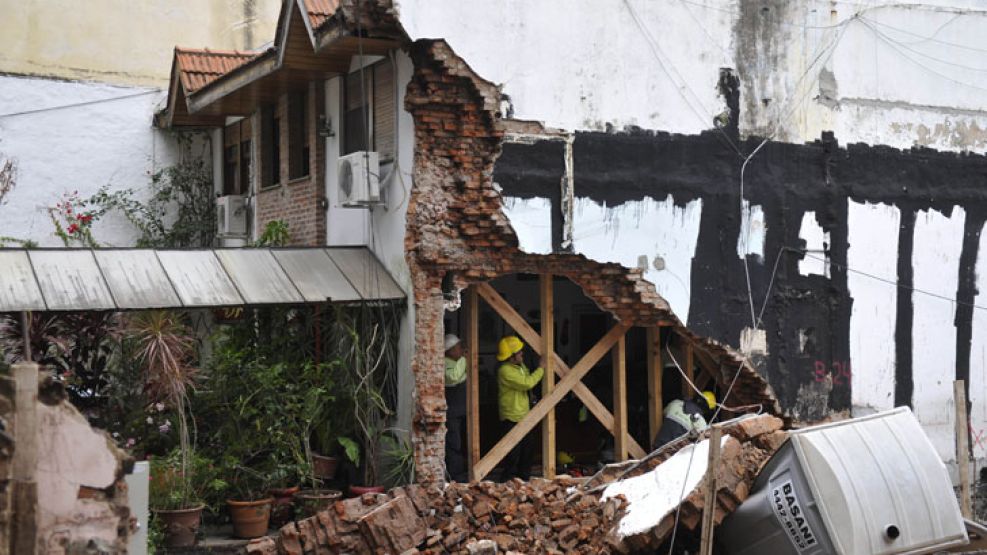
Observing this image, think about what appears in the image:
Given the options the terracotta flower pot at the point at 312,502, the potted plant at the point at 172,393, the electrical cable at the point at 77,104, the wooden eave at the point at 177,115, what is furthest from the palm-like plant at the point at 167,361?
the electrical cable at the point at 77,104

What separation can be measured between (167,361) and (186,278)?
4.29ft

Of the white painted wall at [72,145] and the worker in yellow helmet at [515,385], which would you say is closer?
the worker in yellow helmet at [515,385]

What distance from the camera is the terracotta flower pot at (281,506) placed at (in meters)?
12.5

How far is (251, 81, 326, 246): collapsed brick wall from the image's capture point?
51.1 feet

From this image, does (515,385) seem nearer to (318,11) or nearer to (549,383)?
(549,383)

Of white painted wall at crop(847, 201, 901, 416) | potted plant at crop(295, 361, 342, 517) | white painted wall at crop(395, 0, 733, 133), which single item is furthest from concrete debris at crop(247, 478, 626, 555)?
white painted wall at crop(847, 201, 901, 416)

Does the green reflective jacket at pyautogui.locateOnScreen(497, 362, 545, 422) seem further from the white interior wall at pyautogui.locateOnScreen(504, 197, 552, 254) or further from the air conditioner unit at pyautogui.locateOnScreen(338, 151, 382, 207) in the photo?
the air conditioner unit at pyautogui.locateOnScreen(338, 151, 382, 207)

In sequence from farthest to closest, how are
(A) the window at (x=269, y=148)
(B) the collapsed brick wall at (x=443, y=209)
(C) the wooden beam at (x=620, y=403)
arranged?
1. (A) the window at (x=269, y=148)
2. (C) the wooden beam at (x=620, y=403)
3. (B) the collapsed brick wall at (x=443, y=209)

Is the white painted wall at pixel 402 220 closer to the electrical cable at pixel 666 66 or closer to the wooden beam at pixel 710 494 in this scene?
the electrical cable at pixel 666 66

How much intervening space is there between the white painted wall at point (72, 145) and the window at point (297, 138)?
5.07m

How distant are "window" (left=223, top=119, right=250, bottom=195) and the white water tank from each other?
10.8 m

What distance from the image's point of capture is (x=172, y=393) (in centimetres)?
1209

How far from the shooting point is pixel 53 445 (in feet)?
21.8

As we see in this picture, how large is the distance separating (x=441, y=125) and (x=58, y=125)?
975 centimetres
